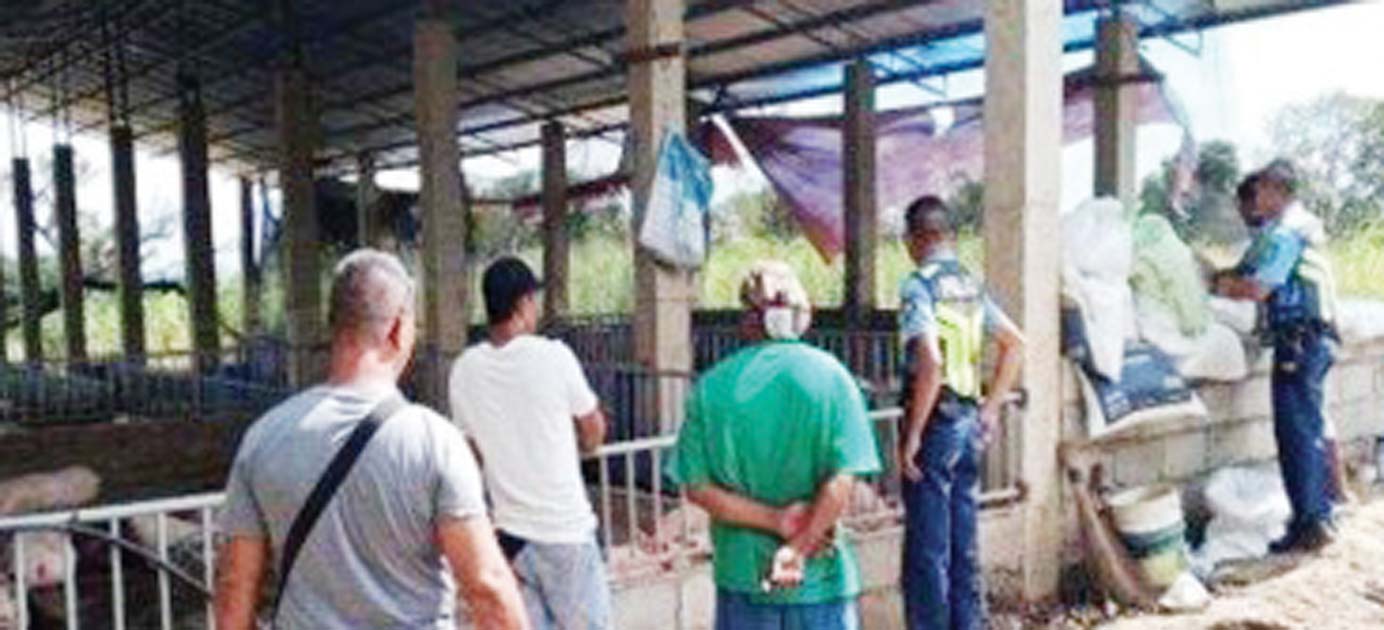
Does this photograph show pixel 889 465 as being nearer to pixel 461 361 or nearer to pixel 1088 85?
pixel 461 361

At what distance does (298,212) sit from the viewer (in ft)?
46.3

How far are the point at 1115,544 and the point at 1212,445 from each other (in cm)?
119

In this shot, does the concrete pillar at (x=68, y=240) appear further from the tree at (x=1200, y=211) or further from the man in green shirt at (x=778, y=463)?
the man in green shirt at (x=778, y=463)

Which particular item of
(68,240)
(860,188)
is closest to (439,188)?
(860,188)

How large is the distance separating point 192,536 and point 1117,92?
883 centimetres

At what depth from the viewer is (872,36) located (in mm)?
12969

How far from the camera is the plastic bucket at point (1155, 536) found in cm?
598

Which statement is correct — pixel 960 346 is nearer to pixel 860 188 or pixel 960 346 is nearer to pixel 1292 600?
pixel 1292 600

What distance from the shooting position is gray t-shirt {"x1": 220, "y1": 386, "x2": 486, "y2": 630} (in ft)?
7.73

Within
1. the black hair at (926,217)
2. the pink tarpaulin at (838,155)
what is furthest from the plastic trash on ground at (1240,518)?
the pink tarpaulin at (838,155)

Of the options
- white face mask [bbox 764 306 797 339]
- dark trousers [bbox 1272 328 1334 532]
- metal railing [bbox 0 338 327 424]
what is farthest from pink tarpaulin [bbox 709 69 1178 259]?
white face mask [bbox 764 306 797 339]

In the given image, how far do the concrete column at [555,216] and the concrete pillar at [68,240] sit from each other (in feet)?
24.4

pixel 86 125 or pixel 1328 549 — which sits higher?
pixel 86 125

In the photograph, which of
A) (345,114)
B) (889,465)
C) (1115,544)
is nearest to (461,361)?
(889,465)
